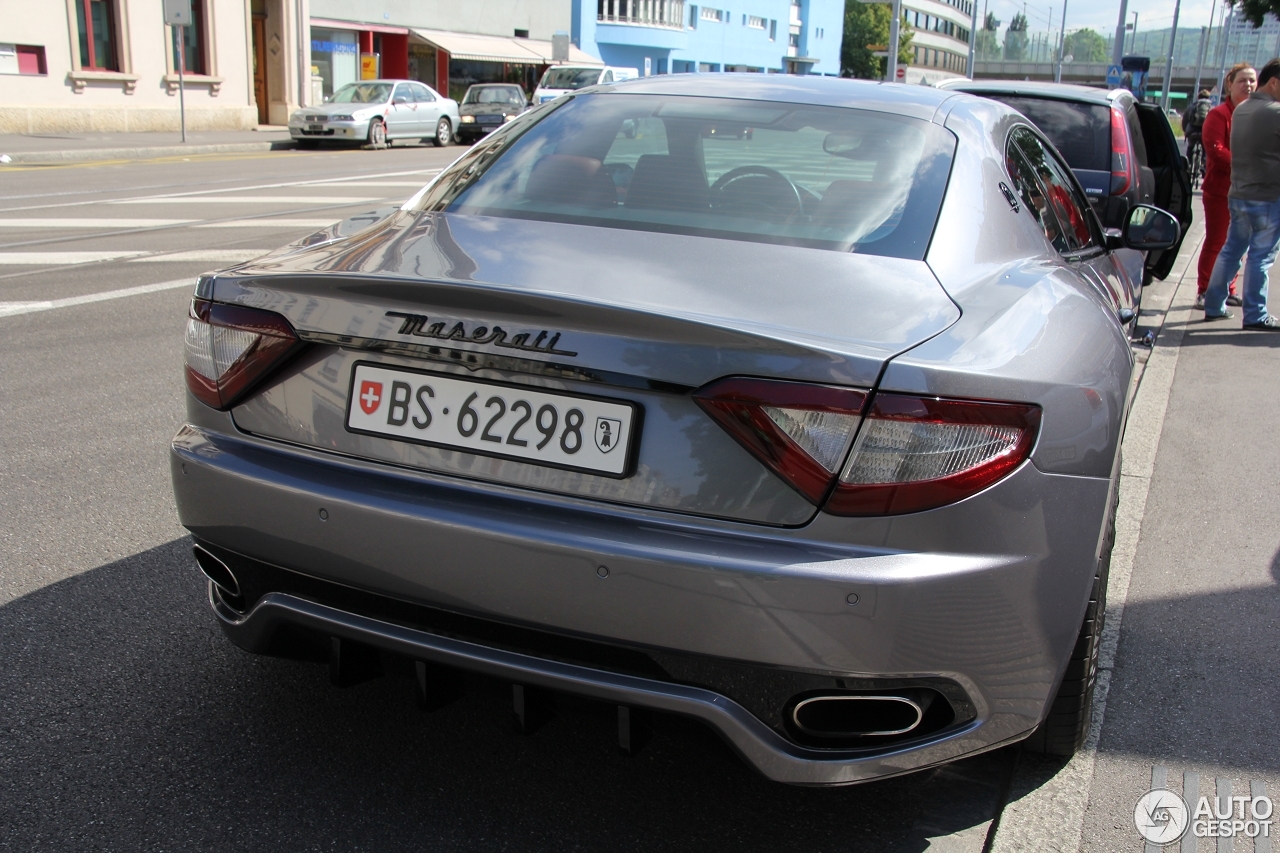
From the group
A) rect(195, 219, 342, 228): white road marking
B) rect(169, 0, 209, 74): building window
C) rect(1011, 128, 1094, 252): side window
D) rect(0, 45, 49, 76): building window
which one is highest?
rect(169, 0, 209, 74): building window

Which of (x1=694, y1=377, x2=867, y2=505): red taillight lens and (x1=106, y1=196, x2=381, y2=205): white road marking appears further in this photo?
(x1=106, y1=196, x2=381, y2=205): white road marking

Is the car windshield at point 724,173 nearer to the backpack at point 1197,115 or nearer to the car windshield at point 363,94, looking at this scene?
the backpack at point 1197,115

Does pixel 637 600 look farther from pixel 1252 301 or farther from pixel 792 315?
pixel 1252 301

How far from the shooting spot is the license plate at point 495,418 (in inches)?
80.0

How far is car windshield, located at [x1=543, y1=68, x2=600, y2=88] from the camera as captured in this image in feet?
102

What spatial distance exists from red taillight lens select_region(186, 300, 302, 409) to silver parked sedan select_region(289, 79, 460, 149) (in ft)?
78.6

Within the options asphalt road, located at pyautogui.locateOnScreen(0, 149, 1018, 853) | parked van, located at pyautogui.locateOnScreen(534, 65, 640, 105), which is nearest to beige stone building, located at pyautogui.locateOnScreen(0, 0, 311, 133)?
parked van, located at pyautogui.locateOnScreen(534, 65, 640, 105)

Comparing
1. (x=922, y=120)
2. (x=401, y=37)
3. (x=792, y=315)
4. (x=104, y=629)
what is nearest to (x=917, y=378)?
(x=792, y=315)

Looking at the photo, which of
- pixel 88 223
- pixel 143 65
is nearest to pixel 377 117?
pixel 143 65

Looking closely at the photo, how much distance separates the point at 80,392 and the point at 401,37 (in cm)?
3776

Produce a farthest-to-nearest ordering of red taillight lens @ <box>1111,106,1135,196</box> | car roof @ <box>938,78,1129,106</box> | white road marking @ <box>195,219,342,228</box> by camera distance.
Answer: white road marking @ <box>195,219,342,228</box> → car roof @ <box>938,78,1129,106</box> → red taillight lens @ <box>1111,106,1135,196</box>

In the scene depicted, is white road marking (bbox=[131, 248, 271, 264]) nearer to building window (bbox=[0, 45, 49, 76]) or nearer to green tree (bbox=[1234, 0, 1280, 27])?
building window (bbox=[0, 45, 49, 76])

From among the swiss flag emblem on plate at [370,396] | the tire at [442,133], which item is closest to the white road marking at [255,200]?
the swiss flag emblem on plate at [370,396]

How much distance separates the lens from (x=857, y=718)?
210cm
